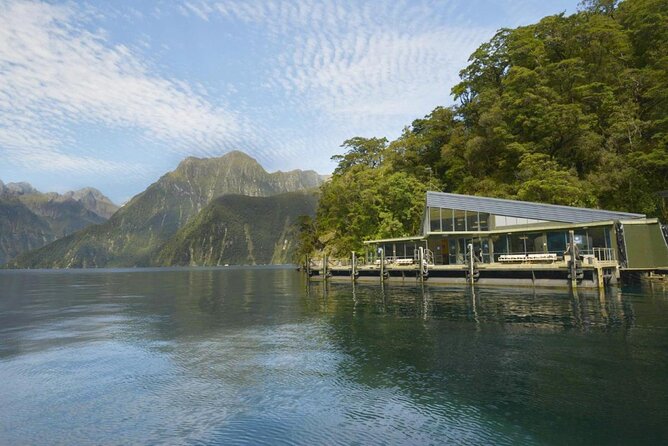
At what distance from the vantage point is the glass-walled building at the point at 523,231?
129 feet

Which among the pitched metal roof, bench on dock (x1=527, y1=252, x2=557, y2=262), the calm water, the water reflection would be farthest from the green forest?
the calm water

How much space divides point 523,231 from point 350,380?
3637 centimetres

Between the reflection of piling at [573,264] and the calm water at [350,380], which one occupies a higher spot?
the reflection of piling at [573,264]

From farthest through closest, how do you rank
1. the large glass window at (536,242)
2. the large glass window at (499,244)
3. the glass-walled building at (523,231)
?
the large glass window at (499,244), the large glass window at (536,242), the glass-walled building at (523,231)

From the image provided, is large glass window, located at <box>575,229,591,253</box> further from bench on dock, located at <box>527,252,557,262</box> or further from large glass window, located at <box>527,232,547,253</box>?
large glass window, located at <box>527,232,547,253</box>

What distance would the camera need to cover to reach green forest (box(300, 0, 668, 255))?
52.7 metres

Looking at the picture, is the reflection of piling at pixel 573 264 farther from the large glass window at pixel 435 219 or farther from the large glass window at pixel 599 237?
the large glass window at pixel 435 219

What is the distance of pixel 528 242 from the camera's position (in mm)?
45250

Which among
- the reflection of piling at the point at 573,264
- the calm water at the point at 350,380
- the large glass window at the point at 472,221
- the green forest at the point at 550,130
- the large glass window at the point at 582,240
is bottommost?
the calm water at the point at 350,380

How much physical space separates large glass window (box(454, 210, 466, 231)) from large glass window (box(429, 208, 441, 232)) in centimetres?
213

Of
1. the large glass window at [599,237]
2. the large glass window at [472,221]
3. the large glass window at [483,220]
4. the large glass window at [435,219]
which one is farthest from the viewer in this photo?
the large glass window at [435,219]

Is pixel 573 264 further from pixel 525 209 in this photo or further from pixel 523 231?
pixel 525 209

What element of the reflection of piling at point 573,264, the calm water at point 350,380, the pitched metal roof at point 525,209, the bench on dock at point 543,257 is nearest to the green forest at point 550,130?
the pitched metal roof at point 525,209

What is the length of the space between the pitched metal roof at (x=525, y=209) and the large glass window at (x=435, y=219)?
84 cm
